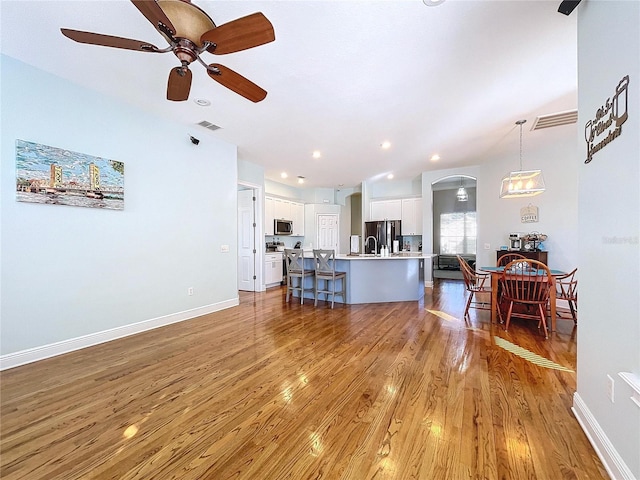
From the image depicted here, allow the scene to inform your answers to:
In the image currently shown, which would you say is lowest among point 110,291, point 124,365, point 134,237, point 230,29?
point 124,365

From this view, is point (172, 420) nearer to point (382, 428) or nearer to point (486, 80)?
point (382, 428)

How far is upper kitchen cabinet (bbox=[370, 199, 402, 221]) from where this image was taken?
791 centimetres

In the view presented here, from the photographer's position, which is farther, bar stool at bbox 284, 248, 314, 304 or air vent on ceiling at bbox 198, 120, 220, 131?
bar stool at bbox 284, 248, 314, 304

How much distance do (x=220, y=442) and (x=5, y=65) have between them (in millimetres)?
3796

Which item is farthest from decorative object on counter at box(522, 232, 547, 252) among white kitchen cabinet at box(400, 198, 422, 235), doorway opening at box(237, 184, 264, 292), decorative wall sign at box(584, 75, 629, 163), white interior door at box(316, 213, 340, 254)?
doorway opening at box(237, 184, 264, 292)

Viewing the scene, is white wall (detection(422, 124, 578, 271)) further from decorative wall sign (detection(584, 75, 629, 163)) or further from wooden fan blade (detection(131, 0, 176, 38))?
wooden fan blade (detection(131, 0, 176, 38))

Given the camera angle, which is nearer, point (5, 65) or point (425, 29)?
point (425, 29)

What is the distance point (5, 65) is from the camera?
8.33ft

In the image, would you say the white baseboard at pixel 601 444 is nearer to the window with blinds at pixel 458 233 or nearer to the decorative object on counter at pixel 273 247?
the decorative object on counter at pixel 273 247

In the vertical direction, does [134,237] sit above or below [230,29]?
below

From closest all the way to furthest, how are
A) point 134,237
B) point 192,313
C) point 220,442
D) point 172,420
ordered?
point 220,442
point 172,420
point 134,237
point 192,313

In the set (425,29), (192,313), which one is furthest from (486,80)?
(192,313)

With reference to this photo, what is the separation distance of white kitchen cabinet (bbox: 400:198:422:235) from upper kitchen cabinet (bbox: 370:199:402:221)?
0.47 ft

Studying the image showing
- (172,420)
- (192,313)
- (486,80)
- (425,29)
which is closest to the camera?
(172,420)
